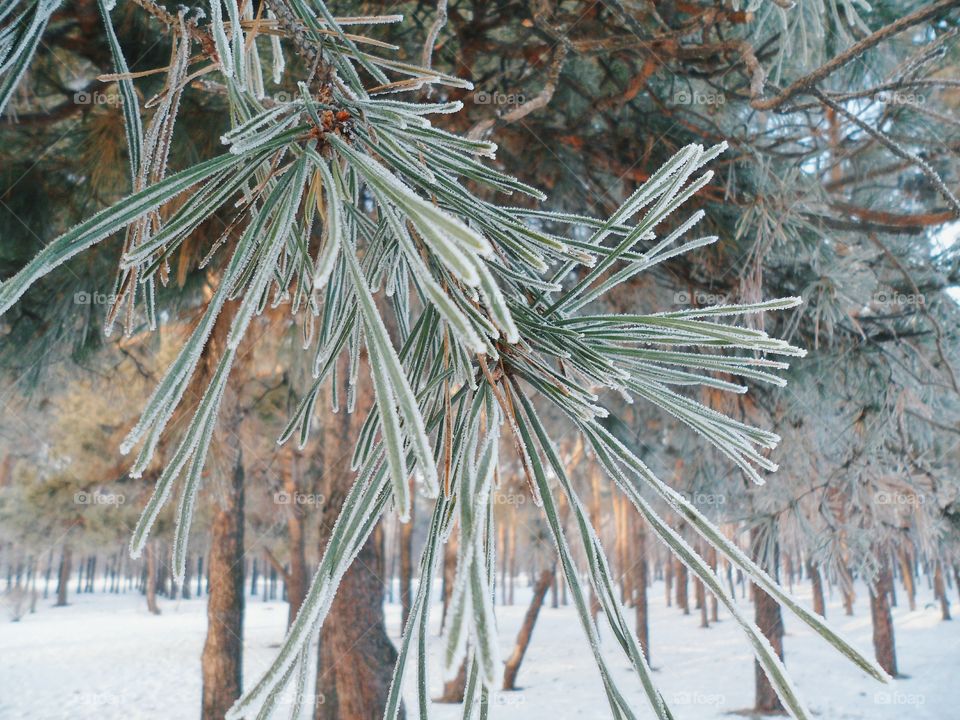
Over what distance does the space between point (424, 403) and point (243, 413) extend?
2732mm

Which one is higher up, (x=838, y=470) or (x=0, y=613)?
(x=838, y=470)

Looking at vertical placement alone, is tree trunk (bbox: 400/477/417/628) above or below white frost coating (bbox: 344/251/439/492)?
below

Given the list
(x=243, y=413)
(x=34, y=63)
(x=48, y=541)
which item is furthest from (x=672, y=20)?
(x=48, y=541)

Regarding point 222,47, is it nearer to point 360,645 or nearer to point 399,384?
point 399,384

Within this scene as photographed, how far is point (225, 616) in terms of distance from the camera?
3.05 m

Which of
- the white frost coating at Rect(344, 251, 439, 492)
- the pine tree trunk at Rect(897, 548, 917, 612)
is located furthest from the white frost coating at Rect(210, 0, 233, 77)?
the pine tree trunk at Rect(897, 548, 917, 612)

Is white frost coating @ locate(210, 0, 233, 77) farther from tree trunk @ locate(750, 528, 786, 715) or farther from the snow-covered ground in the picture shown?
tree trunk @ locate(750, 528, 786, 715)

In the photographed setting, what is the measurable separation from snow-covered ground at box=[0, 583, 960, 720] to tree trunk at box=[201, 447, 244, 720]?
3.83 feet

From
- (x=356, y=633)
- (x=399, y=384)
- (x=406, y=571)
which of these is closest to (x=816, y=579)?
(x=406, y=571)

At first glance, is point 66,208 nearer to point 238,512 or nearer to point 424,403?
point 424,403

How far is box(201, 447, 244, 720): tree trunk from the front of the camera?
285cm

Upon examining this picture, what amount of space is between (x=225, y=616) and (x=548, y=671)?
13.0 ft

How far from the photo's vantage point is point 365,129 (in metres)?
0.24

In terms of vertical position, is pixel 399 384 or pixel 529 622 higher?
pixel 399 384
